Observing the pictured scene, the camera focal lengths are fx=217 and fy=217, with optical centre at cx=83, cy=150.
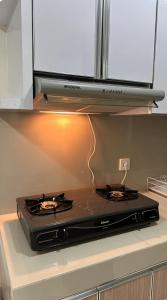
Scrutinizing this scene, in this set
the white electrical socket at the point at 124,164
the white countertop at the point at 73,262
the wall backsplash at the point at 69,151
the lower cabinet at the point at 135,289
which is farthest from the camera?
the white electrical socket at the point at 124,164

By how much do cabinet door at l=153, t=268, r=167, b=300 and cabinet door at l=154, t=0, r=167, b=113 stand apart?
0.80 meters

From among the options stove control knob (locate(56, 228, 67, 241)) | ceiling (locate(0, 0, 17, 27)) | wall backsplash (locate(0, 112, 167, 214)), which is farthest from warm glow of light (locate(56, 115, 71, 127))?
stove control knob (locate(56, 228, 67, 241))

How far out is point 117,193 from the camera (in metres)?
1.29

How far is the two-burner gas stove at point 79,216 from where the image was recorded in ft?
2.86

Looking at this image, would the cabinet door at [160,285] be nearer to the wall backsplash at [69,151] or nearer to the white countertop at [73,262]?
the white countertop at [73,262]

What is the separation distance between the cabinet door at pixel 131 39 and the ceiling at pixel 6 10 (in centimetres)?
42

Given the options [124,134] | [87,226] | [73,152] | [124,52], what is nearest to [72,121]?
[73,152]

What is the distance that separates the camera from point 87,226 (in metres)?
0.95

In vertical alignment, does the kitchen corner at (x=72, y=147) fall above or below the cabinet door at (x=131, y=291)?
above

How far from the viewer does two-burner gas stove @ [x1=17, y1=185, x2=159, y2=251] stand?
2.86ft

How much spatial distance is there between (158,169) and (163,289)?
0.90 m

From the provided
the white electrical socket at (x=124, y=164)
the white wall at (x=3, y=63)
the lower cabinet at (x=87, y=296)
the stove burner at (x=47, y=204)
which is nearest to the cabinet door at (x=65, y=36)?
the white wall at (x=3, y=63)

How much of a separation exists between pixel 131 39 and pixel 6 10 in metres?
0.59

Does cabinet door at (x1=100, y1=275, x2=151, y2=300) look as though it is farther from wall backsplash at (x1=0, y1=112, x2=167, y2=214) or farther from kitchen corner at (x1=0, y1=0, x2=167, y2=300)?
wall backsplash at (x1=0, y1=112, x2=167, y2=214)
